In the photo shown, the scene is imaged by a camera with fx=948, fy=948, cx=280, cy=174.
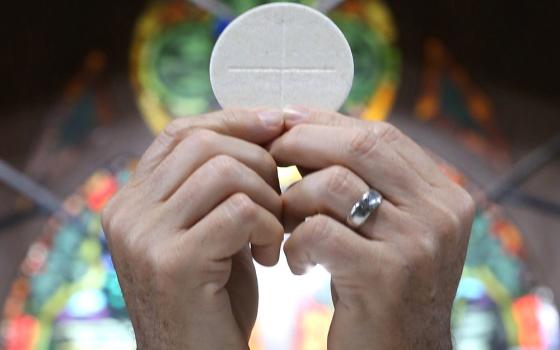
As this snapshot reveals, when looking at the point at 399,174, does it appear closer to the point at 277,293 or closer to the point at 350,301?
the point at 350,301

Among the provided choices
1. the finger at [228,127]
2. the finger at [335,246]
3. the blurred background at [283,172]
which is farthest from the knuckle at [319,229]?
the blurred background at [283,172]

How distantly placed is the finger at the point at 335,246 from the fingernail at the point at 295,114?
109 millimetres

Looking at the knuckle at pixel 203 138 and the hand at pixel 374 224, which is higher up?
the knuckle at pixel 203 138

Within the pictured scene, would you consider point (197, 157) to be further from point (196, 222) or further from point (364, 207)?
point (364, 207)

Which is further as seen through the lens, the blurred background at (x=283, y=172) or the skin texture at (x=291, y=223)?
the blurred background at (x=283, y=172)

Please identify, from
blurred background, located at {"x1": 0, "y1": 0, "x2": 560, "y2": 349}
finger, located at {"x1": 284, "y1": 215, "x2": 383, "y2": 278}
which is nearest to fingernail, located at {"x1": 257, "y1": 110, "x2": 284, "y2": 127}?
finger, located at {"x1": 284, "y1": 215, "x2": 383, "y2": 278}

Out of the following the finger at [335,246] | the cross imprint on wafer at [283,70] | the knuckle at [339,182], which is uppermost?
the cross imprint on wafer at [283,70]

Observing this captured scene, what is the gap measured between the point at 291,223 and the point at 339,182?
0.09 m

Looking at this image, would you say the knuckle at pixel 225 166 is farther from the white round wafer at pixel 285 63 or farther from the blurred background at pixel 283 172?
the blurred background at pixel 283 172

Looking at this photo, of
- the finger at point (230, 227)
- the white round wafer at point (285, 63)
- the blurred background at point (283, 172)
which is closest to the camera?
the finger at point (230, 227)

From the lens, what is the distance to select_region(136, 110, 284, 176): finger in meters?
0.94

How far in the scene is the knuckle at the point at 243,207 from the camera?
0.89 meters

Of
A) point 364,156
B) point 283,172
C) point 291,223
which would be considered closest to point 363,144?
point 364,156

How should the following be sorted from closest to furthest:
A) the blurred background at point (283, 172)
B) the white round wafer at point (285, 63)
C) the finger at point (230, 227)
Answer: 1. the finger at point (230, 227)
2. the white round wafer at point (285, 63)
3. the blurred background at point (283, 172)
